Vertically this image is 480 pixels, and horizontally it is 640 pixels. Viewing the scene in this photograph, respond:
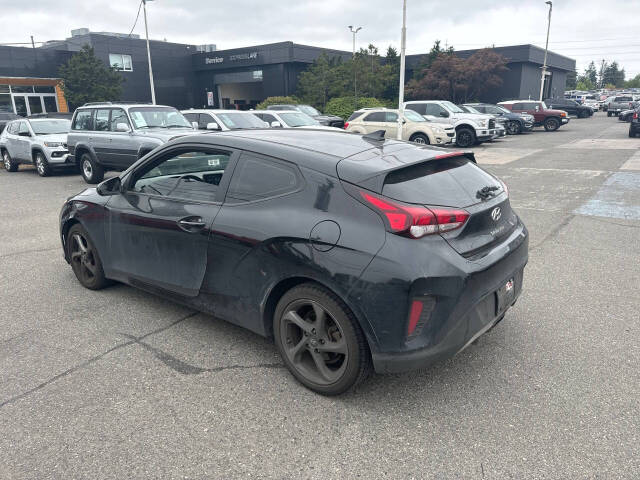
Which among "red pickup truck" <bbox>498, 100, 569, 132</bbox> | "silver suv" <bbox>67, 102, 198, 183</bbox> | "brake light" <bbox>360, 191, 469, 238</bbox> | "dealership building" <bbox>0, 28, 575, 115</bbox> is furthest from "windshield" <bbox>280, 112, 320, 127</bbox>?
"dealership building" <bbox>0, 28, 575, 115</bbox>

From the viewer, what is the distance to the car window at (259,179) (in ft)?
10.6

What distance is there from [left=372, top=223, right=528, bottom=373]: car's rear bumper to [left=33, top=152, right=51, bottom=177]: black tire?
1410cm

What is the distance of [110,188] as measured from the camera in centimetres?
450

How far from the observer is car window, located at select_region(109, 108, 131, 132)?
38.8 ft

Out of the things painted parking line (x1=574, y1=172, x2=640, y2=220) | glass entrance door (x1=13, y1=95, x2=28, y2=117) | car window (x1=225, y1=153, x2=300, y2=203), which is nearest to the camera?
car window (x1=225, y1=153, x2=300, y2=203)

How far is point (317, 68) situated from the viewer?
4147 cm

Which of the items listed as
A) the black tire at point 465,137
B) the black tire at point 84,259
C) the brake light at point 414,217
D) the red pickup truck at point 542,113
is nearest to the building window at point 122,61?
the red pickup truck at point 542,113

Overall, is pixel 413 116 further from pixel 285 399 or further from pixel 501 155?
pixel 285 399

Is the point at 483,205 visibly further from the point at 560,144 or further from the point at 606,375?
the point at 560,144

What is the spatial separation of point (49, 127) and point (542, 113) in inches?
1043

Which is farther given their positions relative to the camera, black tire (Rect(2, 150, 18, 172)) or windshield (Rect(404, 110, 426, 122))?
windshield (Rect(404, 110, 426, 122))

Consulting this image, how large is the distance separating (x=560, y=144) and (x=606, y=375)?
19.9 metres

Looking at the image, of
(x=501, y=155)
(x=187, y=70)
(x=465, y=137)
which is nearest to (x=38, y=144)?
(x=501, y=155)

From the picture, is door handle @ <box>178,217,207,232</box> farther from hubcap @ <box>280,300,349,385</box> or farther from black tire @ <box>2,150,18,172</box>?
black tire @ <box>2,150,18,172</box>
